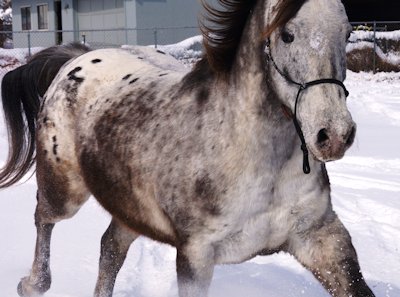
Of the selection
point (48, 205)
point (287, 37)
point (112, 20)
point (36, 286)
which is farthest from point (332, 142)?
point (112, 20)

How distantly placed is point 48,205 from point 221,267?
1297mm

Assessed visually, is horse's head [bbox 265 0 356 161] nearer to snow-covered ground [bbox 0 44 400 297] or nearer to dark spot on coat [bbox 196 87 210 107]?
dark spot on coat [bbox 196 87 210 107]

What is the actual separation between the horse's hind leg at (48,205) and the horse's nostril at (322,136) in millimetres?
1996

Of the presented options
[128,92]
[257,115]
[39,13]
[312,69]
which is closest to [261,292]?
[128,92]

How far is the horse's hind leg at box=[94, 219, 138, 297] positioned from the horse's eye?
1999 mm

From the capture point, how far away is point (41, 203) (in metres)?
4.21

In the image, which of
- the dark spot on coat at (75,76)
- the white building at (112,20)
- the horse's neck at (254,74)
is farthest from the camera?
the white building at (112,20)

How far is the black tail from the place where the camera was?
468 cm

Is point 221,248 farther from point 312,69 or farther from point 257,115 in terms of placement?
Answer: point 312,69

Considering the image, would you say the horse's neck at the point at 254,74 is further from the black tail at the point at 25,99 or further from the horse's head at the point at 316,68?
the black tail at the point at 25,99

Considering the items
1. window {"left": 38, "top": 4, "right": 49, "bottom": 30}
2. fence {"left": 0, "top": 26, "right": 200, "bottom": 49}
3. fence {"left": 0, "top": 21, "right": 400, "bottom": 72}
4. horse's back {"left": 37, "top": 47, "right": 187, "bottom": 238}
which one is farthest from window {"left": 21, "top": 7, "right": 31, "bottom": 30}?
horse's back {"left": 37, "top": 47, "right": 187, "bottom": 238}

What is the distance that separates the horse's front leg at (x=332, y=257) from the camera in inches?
109

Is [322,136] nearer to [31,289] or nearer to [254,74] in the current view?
[254,74]

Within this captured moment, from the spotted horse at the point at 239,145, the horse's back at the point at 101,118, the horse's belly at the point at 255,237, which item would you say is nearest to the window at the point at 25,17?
the horse's back at the point at 101,118
